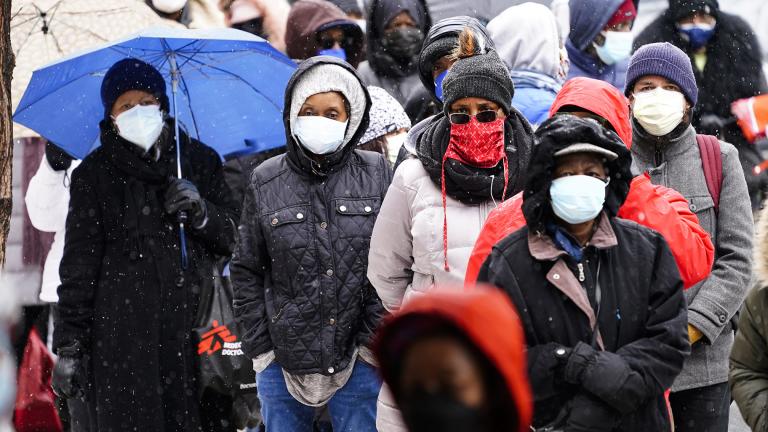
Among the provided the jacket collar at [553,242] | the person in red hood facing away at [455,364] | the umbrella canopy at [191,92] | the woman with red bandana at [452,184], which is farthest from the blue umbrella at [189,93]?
the person in red hood facing away at [455,364]

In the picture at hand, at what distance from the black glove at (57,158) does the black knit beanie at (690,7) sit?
13.6 ft

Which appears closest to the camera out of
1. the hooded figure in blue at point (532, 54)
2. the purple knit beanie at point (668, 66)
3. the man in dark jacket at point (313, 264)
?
the man in dark jacket at point (313, 264)

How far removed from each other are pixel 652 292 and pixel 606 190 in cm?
40

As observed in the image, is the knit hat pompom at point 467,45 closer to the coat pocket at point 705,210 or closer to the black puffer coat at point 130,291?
the coat pocket at point 705,210

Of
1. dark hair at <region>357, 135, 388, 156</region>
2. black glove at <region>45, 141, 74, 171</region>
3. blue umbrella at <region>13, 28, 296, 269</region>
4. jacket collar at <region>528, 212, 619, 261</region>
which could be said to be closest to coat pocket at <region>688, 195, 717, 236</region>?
jacket collar at <region>528, 212, 619, 261</region>

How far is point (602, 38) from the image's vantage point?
8.26m

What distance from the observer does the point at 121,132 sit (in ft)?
22.7

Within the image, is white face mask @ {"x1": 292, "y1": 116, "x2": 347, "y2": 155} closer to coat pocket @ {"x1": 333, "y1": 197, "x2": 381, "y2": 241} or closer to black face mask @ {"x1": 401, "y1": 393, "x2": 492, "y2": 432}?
coat pocket @ {"x1": 333, "y1": 197, "x2": 381, "y2": 241}

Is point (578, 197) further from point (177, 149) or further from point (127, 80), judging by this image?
point (127, 80)

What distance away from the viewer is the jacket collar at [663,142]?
6.01 meters

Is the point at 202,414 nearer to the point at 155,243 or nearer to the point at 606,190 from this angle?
the point at 155,243

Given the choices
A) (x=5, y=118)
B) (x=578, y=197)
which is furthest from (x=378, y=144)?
(x=578, y=197)

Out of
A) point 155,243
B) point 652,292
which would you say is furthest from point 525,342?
point 155,243

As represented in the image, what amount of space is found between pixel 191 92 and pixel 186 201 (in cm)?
95
